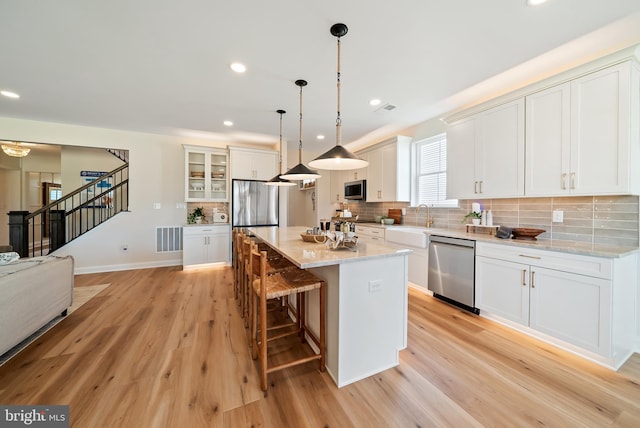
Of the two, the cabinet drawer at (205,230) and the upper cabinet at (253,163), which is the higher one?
the upper cabinet at (253,163)

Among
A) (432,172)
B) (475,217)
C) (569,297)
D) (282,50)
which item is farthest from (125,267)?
(569,297)

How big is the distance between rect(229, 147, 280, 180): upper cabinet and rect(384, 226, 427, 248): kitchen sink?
2.90 meters

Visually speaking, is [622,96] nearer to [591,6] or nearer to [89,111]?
[591,6]

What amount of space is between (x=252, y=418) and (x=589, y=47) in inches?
158

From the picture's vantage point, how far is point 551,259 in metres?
2.05

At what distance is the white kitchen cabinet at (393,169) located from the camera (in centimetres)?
417

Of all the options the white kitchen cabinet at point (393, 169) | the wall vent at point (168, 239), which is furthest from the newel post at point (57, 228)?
the white kitchen cabinet at point (393, 169)

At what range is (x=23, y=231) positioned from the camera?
375cm

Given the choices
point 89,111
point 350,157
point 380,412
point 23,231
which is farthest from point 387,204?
point 23,231

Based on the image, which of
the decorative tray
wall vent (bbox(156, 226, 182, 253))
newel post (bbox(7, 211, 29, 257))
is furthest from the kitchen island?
newel post (bbox(7, 211, 29, 257))

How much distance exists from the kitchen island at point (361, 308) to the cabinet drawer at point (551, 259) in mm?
1294

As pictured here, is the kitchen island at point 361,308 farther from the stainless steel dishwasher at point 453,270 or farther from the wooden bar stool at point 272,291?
the stainless steel dishwasher at point 453,270

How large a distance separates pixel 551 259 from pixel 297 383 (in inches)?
94.2

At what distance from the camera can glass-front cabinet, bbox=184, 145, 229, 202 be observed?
4.84m
